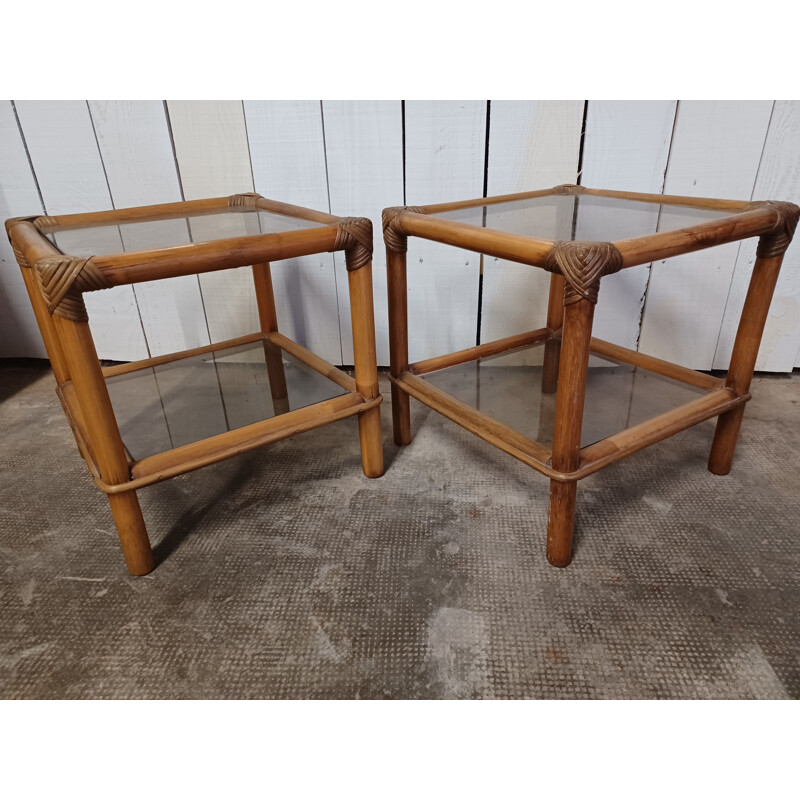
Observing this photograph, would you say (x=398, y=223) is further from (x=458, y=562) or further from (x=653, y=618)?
(x=653, y=618)

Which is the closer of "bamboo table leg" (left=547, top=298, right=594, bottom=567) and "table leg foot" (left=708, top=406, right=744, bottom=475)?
"bamboo table leg" (left=547, top=298, right=594, bottom=567)

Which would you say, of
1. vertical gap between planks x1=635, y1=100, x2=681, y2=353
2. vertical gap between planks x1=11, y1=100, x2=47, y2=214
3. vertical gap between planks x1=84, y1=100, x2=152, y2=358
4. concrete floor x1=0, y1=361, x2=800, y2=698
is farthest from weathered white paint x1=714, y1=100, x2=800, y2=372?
vertical gap between planks x1=11, y1=100, x2=47, y2=214

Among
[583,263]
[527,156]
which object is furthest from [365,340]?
[527,156]

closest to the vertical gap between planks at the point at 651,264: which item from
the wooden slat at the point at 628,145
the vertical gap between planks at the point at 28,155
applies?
the wooden slat at the point at 628,145

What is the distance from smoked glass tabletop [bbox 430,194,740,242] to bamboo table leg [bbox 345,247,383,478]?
0.16m

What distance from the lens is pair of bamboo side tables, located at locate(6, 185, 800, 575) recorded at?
0.71m

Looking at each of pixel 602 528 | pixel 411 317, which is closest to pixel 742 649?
pixel 602 528

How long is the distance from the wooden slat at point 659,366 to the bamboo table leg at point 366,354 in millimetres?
443

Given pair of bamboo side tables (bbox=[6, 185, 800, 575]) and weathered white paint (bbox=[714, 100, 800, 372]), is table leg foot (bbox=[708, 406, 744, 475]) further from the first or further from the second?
weathered white paint (bbox=[714, 100, 800, 372])

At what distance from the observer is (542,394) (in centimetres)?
103

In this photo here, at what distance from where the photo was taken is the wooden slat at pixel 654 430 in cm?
81

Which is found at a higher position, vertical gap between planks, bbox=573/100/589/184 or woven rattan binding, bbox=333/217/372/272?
vertical gap between planks, bbox=573/100/589/184

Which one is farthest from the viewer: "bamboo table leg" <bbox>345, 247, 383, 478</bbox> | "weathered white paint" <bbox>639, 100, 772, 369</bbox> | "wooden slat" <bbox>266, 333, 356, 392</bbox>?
"weathered white paint" <bbox>639, 100, 772, 369</bbox>

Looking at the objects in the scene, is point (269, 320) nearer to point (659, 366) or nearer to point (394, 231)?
point (394, 231)
